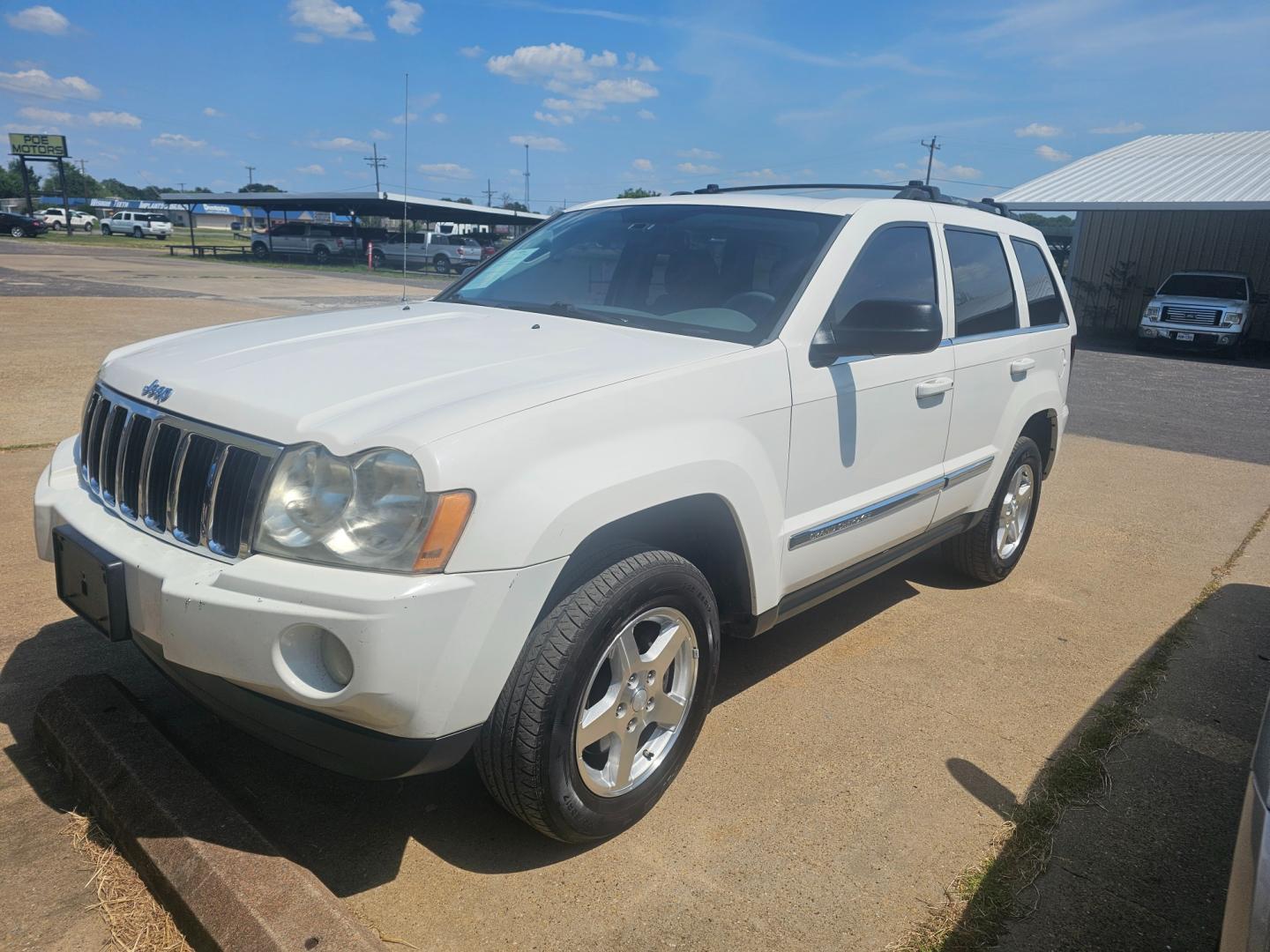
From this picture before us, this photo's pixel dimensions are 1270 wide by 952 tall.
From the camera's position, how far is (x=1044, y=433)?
17.0ft

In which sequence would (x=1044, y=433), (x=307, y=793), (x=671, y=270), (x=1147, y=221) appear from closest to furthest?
(x=307, y=793)
(x=671, y=270)
(x=1044, y=433)
(x=1147, y=221)

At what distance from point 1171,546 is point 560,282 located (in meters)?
4.37

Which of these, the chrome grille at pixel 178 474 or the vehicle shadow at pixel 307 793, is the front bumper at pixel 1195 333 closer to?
the vehicle shadow at pixel 307 793

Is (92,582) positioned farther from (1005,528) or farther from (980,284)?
(1005,528)

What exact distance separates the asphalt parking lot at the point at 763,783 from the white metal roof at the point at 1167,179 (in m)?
16.5

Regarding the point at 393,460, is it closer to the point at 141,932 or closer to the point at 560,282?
the point at 141,932

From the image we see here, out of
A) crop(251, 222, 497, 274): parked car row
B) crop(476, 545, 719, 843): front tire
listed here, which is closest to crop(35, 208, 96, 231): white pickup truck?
crop(251, 222, 497, 274): parked car row

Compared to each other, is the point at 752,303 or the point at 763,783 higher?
the point at 752,303

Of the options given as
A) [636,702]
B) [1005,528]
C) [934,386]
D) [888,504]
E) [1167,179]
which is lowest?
[1005,528]

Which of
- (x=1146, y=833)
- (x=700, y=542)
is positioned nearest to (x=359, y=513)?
(x=700, y=542)

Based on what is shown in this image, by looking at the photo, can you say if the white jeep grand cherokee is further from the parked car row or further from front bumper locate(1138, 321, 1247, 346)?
the parked car row

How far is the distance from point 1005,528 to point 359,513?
382 cm

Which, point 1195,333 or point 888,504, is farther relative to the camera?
point 1195,333

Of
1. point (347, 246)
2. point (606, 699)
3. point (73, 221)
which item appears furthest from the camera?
point (73, 221)
